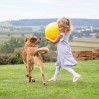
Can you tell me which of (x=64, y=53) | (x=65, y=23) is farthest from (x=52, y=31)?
(x=64, y=53)

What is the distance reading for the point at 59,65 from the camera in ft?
39.4

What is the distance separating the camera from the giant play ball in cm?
1143

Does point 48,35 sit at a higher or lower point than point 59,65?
higher

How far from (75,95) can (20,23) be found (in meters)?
61.8

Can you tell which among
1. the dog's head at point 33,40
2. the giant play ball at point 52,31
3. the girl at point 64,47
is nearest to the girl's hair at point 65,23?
the girl at point 64,47

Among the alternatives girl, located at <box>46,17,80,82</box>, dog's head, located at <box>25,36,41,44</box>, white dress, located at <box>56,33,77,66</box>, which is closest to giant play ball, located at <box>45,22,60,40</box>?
girl, located at <box>46,17,80,82</box>

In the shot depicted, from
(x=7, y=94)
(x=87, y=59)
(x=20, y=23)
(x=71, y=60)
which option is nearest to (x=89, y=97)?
(x=7, y=94)

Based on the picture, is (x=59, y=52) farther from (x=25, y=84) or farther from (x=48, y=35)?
(x=25, y=84)

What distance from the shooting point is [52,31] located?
1154 centimetres

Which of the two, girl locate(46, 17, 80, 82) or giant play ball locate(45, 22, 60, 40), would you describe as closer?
giant play ball locate(45, 22, 60, 40)

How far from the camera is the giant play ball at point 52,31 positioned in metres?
11.4

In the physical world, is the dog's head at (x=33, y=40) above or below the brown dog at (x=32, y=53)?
above

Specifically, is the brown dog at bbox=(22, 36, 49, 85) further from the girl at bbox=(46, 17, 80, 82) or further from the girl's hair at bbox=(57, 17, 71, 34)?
the girl's hair at bbox=(57, 17, 71, 34)

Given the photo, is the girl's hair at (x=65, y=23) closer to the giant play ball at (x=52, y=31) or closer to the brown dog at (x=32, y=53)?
the giant play ball at (x=52, y=31)
